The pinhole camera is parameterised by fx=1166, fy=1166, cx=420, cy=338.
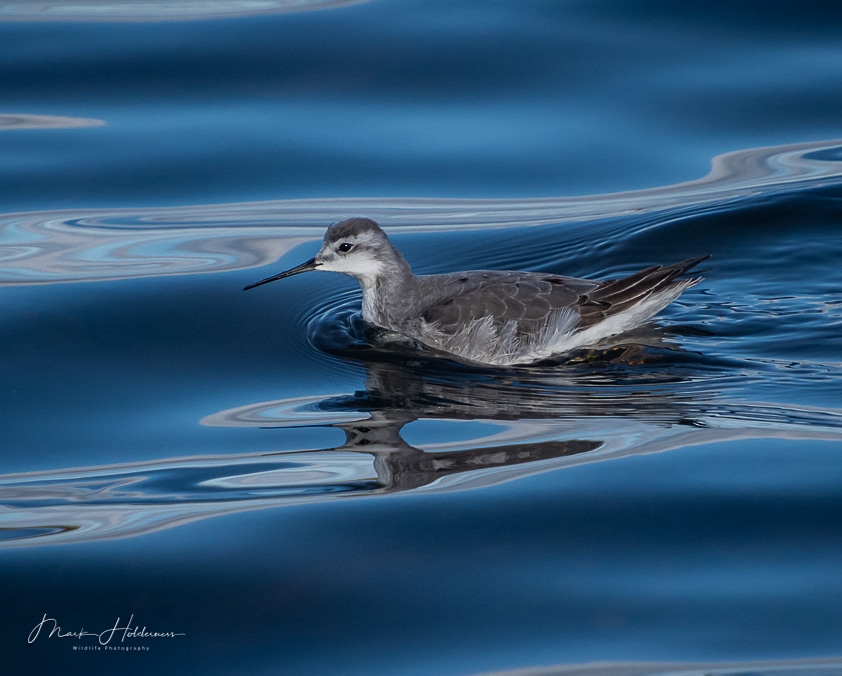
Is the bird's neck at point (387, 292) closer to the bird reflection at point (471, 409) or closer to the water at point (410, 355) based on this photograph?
the water at point (410, 355)

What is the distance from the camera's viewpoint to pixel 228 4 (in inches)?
507

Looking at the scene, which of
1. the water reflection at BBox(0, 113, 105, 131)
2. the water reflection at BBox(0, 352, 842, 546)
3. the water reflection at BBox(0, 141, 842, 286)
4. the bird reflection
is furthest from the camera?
the water reflection at BBox(0, 113, 105, 131)

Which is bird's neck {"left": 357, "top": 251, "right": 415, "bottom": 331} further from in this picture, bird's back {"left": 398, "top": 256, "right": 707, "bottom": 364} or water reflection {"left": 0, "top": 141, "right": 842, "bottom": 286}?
water reflection {"left": 0, "top": 141, "right": 842, "bottom": 286}

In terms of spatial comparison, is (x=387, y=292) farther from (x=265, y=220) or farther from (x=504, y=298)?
(x=265, y=220)

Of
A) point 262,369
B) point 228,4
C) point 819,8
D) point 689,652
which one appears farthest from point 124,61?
point 689,652

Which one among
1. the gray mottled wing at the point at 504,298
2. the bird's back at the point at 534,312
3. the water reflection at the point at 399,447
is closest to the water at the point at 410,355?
the water reflection at the point at 399,447

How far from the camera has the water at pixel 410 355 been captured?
4.59 meters

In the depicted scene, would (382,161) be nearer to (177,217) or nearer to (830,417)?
(177,217)

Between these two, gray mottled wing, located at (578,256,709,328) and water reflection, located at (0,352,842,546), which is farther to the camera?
gray mottled wing, located at (578,256,709,328)

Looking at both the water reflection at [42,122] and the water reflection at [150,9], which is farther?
the water reflection at [150,9]

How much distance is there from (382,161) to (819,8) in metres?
5.14

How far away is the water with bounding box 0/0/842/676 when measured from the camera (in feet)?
15.1

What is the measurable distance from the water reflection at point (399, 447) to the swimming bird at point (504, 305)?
66cm

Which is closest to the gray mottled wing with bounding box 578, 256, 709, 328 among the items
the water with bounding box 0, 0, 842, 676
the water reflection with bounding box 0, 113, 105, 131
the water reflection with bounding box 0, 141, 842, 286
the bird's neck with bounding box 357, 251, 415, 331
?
the water with bounding box 0, 0, 842, 676
